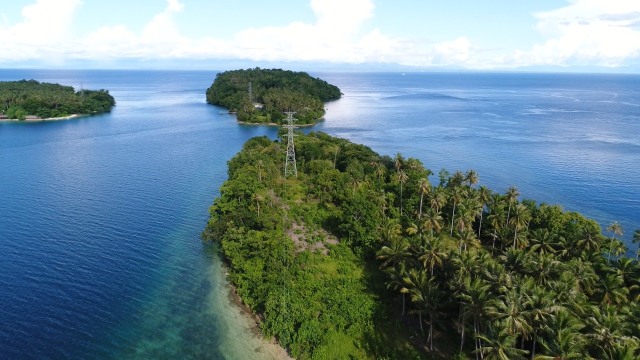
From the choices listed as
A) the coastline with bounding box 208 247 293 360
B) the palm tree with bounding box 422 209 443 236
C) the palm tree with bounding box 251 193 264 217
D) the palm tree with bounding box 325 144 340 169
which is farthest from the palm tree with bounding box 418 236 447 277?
the palm tree with bounding box 325 144 340 169

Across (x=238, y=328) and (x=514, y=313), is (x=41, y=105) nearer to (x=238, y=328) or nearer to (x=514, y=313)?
(x=238, y=328)

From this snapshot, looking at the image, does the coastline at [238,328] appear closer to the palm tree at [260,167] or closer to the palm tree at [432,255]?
the palm tree at [432,255]

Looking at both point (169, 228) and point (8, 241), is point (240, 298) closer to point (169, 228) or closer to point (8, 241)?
point (169, 228)

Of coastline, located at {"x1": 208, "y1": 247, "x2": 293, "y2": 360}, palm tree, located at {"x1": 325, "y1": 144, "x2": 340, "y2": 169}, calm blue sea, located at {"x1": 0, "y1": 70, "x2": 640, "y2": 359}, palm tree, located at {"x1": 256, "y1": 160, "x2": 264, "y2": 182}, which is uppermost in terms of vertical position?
palm tree, located at {"x1": 325, "y1": 144, "x2": 340, "y2": 169}

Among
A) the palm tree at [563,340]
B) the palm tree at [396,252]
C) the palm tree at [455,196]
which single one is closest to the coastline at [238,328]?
the palm tree at [396,252]

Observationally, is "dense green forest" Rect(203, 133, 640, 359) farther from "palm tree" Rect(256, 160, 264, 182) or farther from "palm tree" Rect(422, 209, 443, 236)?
"palm tree" Rect(256, 160, 264, 182)

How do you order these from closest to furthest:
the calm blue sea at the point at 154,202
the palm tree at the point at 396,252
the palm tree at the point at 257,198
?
the calm blue sea at the point at 154,202 → the palm tree at the point at 396,252 → the palm tree at the point at 257,198
